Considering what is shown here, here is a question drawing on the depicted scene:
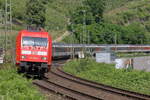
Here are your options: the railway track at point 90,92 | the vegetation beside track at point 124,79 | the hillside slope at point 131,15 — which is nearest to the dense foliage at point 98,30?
the hillside slope at point 131,15

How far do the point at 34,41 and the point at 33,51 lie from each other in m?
0.65

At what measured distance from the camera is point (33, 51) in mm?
20984

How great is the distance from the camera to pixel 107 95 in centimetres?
1609

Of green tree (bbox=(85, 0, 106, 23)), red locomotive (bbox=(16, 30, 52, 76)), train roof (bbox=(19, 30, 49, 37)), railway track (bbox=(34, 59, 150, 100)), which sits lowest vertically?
railway track (bbox=(34, 59, 150, 100))

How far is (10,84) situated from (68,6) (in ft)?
410

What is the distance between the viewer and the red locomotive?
68.4 feet

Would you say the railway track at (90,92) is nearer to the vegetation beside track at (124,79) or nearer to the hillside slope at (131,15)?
the vegetation beside track at (124,79)

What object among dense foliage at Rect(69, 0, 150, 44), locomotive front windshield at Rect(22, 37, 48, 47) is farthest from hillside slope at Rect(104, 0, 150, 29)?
locomotive front windshield at Rect(22, 37, 48, 47)

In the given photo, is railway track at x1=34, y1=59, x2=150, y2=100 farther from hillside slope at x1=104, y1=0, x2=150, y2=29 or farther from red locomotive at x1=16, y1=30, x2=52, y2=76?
hillside slope at x1=104, y1=0, x2=150, y2=29

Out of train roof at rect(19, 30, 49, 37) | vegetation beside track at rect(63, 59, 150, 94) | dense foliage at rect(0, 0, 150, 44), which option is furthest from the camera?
dense foliage at rect(0, 0, 150, 44)

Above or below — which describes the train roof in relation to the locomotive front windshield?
above

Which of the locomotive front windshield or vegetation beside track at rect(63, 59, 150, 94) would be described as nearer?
vegetation beside track at rect(63, 59, 150, 94)

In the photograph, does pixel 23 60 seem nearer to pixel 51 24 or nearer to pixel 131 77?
pixel 131 77

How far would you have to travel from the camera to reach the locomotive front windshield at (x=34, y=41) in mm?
20953
